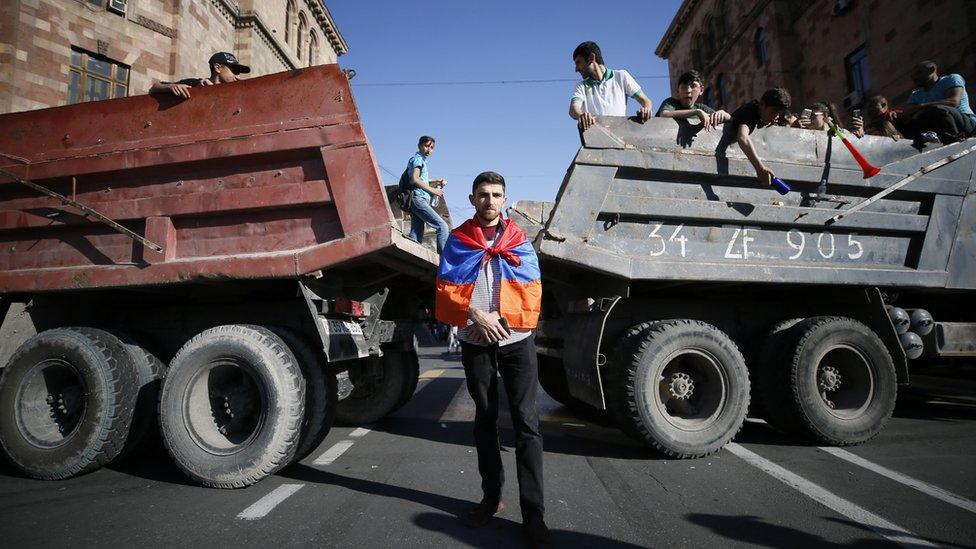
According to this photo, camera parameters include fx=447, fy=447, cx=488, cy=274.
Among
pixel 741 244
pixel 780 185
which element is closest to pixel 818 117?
pixel 780 185

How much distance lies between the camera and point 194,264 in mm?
3191

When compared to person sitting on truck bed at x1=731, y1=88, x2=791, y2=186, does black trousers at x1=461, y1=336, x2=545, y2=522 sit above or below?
below

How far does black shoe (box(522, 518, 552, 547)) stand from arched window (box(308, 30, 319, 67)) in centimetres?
2745

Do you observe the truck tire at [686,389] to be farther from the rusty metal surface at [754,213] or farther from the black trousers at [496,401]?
the black trousers at [496,401]

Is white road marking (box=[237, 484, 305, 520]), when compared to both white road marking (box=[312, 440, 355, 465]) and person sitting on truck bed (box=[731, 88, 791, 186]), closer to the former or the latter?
white road marking (box=[312, 440, 355, 465])

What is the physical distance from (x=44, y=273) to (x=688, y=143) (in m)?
5.10

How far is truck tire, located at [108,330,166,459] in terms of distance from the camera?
331cm

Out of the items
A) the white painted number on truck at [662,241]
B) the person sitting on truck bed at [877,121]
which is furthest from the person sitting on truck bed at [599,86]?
the person sitting on truck bed at [877,121]

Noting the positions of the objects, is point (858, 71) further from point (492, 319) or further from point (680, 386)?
point (492, 319)

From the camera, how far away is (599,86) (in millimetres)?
4059

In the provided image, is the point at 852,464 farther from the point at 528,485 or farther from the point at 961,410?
the point at 961,410

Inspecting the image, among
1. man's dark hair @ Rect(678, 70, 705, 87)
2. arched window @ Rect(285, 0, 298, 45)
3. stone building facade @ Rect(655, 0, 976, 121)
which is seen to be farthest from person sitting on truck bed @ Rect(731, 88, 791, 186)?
arched window @ Rect(285, 0, 298, 45)

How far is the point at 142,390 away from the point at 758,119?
17.5 feet

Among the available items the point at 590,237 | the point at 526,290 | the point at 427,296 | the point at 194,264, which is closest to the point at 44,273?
the point at 194,264
